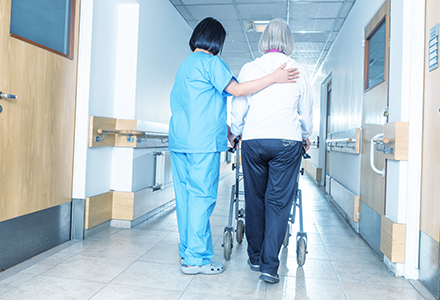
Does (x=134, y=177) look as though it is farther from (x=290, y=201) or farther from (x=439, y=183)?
(x=439, y=183)

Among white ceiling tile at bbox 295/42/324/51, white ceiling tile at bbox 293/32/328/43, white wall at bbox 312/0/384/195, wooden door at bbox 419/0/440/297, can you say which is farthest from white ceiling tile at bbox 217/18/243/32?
wooden door at bbox 419/0/440/297

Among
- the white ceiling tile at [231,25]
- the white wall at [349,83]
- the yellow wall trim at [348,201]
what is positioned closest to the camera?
the yellow wall trim at [348,201]

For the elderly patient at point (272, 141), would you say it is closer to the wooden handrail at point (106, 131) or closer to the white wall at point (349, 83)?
the wooden handrail at point (106, 131)

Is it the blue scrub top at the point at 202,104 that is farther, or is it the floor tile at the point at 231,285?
the blue scrub top at the point at 202,104

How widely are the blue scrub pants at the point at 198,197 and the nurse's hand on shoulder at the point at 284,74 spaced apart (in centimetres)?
56

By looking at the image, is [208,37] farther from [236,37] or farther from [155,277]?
[236,37]

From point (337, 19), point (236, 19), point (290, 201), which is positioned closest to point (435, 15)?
point (290, 201)

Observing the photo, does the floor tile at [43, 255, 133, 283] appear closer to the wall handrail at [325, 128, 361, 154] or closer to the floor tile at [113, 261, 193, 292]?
the floor tile at [113, 261, 193, 292]

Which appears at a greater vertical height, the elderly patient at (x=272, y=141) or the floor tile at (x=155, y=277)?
the elderly patient at (x=272, y=141)

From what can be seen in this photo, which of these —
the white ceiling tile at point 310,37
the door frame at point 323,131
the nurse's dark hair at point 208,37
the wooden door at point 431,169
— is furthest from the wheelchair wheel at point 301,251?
the door frame at point 323,131

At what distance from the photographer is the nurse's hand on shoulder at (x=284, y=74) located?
6.11 ft

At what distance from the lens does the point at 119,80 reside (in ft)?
10.5

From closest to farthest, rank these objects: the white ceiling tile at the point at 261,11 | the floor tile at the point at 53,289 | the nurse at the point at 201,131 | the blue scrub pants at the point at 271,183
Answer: the floor tile at the point at 53,289 < the blue scrub pants at the point at 271,183 < the nurse at the point at 201,131 < the white ceiling tile at the point at 261,11

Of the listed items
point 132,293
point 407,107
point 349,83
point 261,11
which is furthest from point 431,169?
point 261,11
